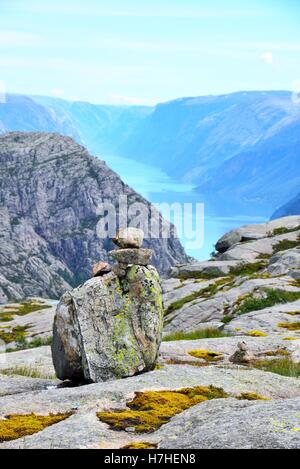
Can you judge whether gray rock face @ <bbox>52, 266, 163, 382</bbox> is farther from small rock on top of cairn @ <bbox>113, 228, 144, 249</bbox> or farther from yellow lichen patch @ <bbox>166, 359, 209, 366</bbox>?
yellow lichen patch @ <bbox>166, 359, 209, 366</bbox>

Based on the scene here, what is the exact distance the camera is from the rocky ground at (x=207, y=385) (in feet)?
52.1

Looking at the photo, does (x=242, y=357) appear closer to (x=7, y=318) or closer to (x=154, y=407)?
(x=154, y=407)

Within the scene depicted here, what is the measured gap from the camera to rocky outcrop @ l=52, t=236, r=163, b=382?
26.2 m

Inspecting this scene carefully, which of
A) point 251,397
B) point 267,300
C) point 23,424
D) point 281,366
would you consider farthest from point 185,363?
point 267,300

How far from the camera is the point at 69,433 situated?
55.2ft

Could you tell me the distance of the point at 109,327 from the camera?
88.2 ft

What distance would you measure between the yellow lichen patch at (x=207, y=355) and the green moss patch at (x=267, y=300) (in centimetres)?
2098

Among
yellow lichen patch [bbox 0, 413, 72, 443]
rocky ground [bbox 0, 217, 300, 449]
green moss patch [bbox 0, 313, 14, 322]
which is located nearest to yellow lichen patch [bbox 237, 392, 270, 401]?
rocky ground [bbox 0, 217, 300, 449]

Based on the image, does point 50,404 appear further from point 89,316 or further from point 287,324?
point 287,324

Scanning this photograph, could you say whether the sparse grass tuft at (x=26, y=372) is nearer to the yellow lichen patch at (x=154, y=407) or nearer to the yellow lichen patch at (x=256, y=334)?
the yellow lichen patch at (x=154, y=407)

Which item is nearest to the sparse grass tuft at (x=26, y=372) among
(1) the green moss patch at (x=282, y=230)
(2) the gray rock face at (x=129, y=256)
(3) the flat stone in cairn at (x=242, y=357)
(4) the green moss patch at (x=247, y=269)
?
(2) the gray rock face at (x=129, y=256)
